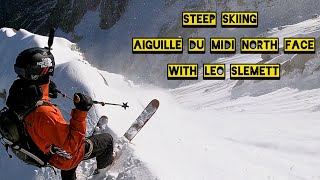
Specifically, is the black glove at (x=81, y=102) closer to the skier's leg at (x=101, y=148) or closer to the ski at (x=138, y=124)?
the skier's leg at (x=101, y=148)

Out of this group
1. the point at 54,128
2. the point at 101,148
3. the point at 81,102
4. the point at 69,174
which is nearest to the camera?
the point at 54,128

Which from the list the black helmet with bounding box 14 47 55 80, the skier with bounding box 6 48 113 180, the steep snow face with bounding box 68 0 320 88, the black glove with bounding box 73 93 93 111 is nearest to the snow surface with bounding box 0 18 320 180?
the skier with bounding box 6 48 113 180

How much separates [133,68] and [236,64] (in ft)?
49.2

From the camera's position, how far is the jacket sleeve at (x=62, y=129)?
4.93 metres

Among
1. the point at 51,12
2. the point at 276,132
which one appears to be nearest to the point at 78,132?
the point at 276,132

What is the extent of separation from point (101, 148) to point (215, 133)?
4655mm

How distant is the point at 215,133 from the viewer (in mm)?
10430

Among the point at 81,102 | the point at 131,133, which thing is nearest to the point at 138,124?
the point at 131,133

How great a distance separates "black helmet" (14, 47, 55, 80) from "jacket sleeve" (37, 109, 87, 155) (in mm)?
537

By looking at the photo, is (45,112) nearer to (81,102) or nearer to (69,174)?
(81,102)

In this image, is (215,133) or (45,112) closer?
(45,112)

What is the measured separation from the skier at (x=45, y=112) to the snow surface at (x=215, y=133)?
1.46 meters

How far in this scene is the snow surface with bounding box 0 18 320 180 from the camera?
6.58 meters

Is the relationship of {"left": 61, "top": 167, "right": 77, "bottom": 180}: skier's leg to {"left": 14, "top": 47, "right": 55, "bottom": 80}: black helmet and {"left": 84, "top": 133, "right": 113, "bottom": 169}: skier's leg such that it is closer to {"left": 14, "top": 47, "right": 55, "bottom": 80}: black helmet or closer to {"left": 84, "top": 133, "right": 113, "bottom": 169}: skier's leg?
{"left": 84, "top": 133, "right": 113, "bottom": 169}: skier's leg
